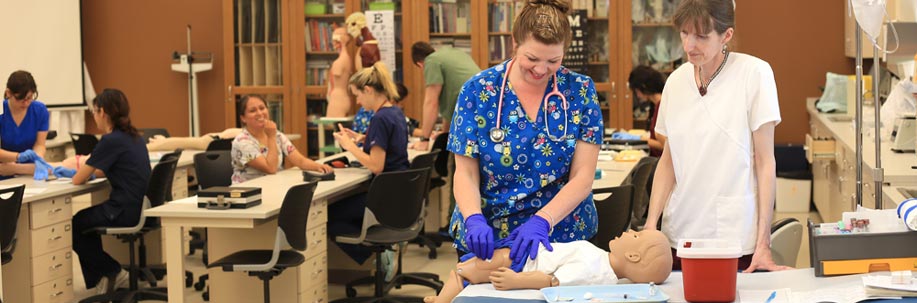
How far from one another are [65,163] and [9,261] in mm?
952

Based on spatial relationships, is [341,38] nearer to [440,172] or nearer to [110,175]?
[440,172]

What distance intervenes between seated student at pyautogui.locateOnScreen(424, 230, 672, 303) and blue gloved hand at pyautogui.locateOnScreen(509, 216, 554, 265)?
0.5 inches

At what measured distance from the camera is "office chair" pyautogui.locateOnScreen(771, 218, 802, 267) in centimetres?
291

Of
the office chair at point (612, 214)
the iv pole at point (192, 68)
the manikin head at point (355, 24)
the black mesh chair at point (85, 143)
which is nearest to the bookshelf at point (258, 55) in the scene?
the iv pole at point (192, 68)

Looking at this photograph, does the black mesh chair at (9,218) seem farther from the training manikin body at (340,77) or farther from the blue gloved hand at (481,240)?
the training manikin body at (340,77)

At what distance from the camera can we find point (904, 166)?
4.45 m

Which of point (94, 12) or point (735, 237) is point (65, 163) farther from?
point (94, 12)

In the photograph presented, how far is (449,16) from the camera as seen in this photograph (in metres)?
9.12

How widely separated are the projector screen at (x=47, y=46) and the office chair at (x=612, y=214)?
614 cm

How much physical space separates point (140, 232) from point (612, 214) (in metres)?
2.61

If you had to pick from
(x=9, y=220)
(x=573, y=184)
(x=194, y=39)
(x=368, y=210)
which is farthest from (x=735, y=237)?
(x=194, y=39)

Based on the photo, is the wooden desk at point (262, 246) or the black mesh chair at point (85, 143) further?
the black mesh chair at point (85, 143)

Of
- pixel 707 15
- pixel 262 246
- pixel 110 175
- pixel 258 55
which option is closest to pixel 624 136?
pixel 262 246

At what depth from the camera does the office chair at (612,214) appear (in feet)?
13.3
